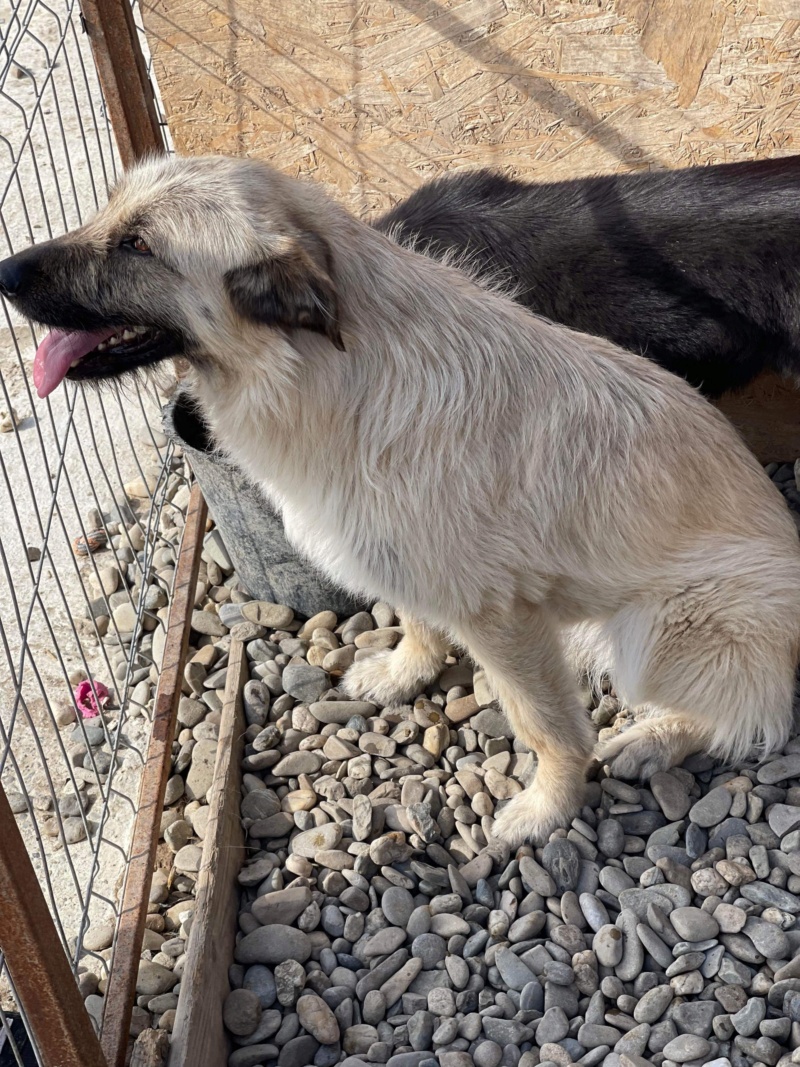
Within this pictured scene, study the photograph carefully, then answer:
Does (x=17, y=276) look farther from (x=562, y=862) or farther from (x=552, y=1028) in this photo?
(x=552, y=1028)

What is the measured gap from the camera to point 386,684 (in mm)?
3619

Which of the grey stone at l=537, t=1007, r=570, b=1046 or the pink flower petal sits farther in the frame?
the pink flower petal

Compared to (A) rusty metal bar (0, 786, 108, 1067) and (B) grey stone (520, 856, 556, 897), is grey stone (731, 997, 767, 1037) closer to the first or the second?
(B) grey stone (520, 856, 556, 897)

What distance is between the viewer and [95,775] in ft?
11.4

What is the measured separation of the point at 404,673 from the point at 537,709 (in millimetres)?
740

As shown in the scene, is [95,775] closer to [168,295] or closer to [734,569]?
[168,295]

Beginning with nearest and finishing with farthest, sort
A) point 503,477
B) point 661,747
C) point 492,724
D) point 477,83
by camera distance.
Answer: point 503,477
point 661,747
point 492,724
point 477,83

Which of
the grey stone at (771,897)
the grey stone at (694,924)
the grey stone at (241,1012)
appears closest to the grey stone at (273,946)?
the grey stone at (241,1012)

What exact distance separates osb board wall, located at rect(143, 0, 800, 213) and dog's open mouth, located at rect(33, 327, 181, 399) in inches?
77.3

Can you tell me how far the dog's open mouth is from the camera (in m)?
2.51

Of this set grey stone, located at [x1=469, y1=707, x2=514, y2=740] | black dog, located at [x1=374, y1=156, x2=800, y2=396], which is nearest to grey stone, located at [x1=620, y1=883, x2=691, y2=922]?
grey stone, located at [x1=469, y1=707, x2=514, y2=740]

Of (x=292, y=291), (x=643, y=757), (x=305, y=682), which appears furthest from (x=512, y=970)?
(x=292, y=291)

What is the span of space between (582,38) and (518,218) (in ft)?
2.47

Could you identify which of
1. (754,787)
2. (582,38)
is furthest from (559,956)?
(582,38)
